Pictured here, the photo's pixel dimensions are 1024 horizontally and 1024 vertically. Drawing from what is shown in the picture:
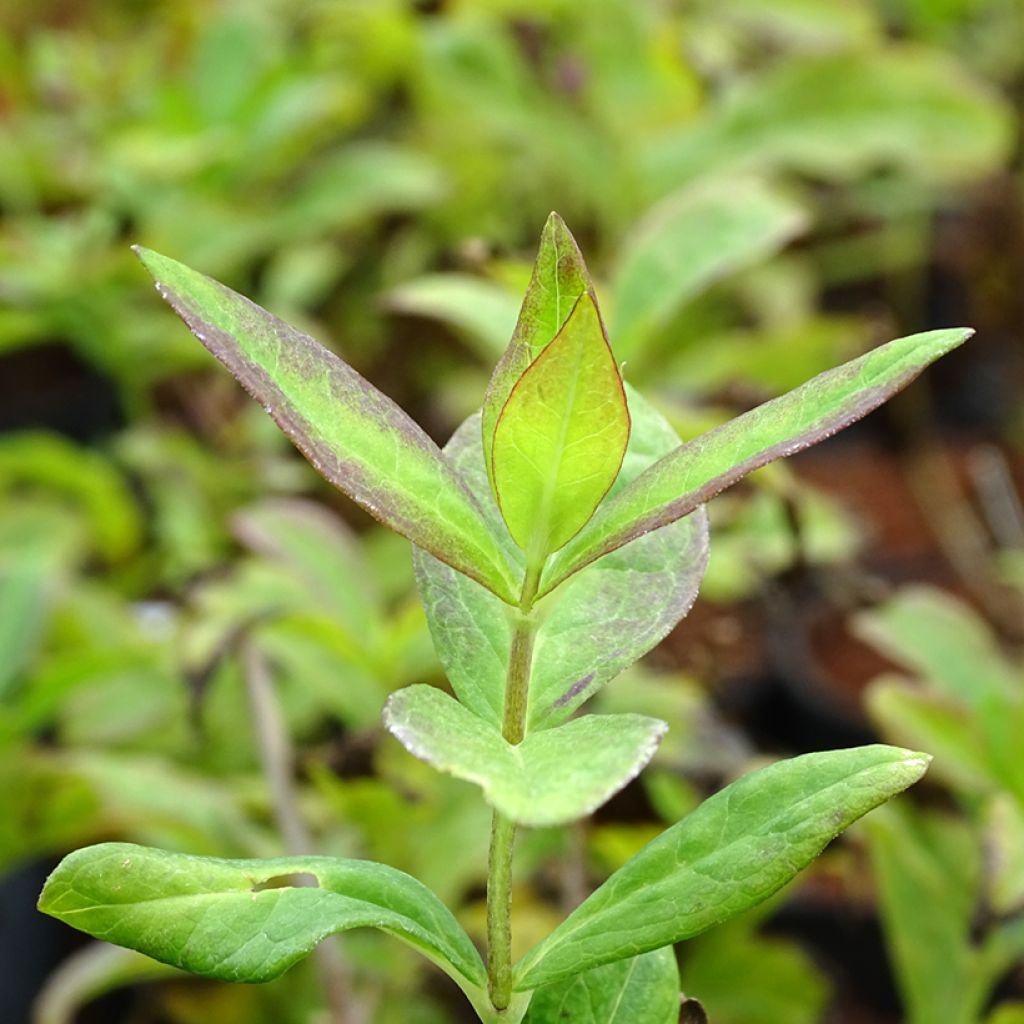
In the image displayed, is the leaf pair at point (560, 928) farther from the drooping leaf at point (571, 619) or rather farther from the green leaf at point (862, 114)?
the green leaf at point (862, 114)

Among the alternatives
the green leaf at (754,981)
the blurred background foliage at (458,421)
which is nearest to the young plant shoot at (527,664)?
Result: the blurred background foliage at (458,421)

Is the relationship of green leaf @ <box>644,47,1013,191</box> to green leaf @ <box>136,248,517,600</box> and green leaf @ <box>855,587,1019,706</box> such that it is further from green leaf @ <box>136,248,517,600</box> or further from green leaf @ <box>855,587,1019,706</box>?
green leaf @ <box>136,248,517,600</box>

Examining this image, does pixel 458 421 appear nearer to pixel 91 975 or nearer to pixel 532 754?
pixel 91 975

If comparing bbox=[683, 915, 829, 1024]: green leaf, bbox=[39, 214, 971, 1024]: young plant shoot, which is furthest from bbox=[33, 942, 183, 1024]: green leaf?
bbox=[39, 214, 971, 1024]: young plant shoot

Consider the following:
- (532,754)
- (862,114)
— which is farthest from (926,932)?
(862,114)

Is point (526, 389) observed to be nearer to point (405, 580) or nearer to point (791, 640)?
point (405, 580)

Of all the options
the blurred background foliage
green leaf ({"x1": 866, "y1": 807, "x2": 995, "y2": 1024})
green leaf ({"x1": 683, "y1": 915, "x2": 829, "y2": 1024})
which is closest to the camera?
green leaf ({"x1": 866, "y1": 807, "x2": 995, "y2": 1024})

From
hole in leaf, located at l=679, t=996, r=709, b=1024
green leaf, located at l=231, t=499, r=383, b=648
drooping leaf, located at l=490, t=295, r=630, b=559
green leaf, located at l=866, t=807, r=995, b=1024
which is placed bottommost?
green leaf, located at l=866, t=807, r=995, b=1024

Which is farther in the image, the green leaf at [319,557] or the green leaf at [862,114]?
the green leaf at [862,114]
